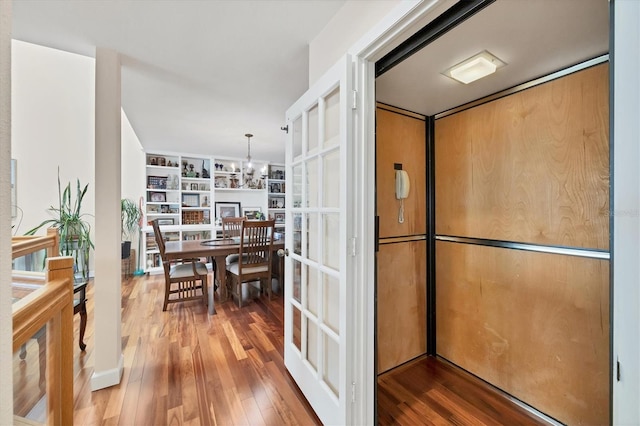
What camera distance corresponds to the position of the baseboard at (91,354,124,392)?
5.71 feet

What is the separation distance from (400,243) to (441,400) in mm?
1077

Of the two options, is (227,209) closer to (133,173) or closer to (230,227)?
(230,227)

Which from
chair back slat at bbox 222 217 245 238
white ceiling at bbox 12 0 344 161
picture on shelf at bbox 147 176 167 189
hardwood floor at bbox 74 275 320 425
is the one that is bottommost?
hardwood floor at bbox 74 275 320 425

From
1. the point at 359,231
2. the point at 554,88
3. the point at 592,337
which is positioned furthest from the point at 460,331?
the point at 554,88

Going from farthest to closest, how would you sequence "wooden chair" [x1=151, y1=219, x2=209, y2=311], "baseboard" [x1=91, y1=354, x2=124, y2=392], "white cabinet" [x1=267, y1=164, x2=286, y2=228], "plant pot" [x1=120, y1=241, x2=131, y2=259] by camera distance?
"white cabinet" [x1=267, y1=164, x2=286, y2=228] → "plant pot" [x1=120, y1=241, x2=131, y2=259] → "wooden chair" [x1=151, y1=219, x2=209, y2=311] → "baseboard" [x1=91, y1=354, x2=124, y2=392]

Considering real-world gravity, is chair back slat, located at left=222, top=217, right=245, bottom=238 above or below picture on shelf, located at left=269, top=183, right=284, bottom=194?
below

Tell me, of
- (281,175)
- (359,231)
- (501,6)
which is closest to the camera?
(501,6)

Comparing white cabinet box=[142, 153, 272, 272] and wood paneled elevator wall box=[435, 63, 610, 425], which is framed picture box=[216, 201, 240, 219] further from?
wood paneled elevator wall box=[435, 63, 610, 425]

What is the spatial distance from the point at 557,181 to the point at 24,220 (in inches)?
231

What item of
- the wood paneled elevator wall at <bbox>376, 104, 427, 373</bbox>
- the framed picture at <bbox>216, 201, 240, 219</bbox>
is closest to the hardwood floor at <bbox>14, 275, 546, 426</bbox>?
the wood paneled elevator wall at <bbox>376, 104, 427, 373</bbox>

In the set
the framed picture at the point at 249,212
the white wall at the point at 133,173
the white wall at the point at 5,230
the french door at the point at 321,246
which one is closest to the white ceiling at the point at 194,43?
the french door at the point at 321,246

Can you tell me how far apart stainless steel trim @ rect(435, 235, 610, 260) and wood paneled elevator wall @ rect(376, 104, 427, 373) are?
0.89 ft

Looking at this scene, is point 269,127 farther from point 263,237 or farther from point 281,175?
point 281,175

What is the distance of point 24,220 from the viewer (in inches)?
137
